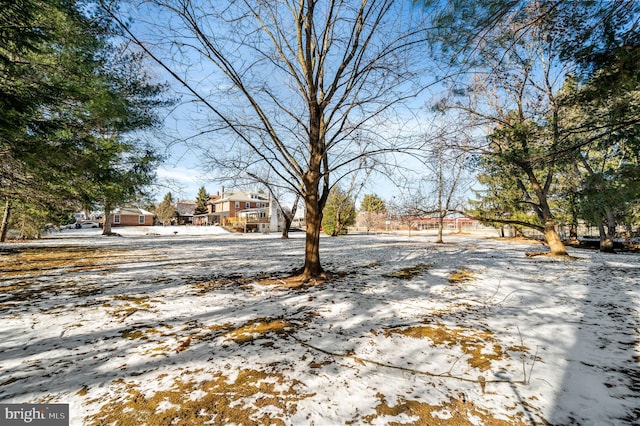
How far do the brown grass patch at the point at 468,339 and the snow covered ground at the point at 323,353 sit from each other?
0.06ft

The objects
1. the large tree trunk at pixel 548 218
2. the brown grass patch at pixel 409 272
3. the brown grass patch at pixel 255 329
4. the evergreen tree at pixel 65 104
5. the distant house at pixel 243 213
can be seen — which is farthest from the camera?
the distant house at pixel 243 213

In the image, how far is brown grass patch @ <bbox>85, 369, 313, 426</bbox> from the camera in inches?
67.6

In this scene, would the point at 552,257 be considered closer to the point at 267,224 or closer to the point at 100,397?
the point at 100,397

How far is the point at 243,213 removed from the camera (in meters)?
44.6

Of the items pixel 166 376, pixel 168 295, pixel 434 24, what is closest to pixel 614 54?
pixel 434 24

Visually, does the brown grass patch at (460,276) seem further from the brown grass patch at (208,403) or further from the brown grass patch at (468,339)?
the brown grass patch at (208,403)

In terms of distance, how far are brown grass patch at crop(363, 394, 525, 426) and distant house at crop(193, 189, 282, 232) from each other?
108 feet

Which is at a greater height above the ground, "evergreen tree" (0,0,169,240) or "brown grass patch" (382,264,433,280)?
"evergreen tree" (0,0,169,240)

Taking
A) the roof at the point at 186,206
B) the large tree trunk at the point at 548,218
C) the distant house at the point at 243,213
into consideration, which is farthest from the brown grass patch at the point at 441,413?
the roof at the point at 186,206

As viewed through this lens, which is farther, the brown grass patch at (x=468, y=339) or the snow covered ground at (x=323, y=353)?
the brown grass patch at (x=468, y=339)

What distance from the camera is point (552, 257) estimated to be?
32.1ft

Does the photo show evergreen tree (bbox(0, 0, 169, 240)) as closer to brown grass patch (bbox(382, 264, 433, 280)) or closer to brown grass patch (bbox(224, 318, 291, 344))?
brown grass patch (bbox(224, 318, 291, 344))

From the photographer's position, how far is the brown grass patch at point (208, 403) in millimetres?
1717

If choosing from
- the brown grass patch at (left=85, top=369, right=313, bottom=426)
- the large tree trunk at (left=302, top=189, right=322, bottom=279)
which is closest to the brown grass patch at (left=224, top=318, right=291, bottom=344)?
the brown grass patch at (left=85, top=369, right=313, bottom=426)
